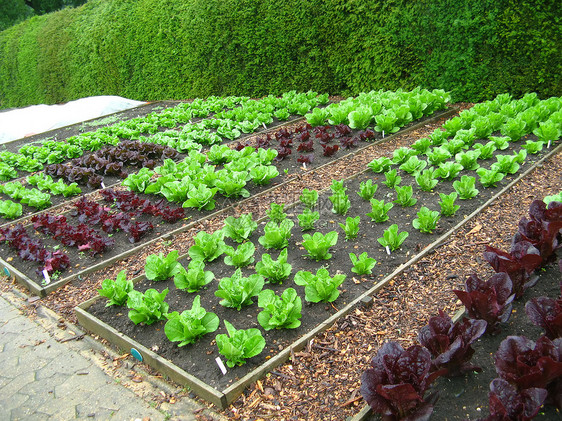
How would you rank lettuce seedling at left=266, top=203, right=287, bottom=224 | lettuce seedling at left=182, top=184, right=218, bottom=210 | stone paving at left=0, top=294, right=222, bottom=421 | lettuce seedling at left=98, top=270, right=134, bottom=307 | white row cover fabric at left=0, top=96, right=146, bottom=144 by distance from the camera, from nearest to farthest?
stone paving at left=0, top=294, right=222, bottom=421, lettuce seedling at left=98, top=270, right=134, bottom=307, lettuce seedling at left=266, top=203, right=287, bottom=224, lettuce seedling at left=182, top=184, right=218, bottom=210, white row cover fabric at left=0, top=96, right=146, bottom=144

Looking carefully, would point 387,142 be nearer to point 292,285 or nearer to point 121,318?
point 292,285

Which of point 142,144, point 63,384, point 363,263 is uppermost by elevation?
point 142,144

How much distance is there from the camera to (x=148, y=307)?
3.56 m

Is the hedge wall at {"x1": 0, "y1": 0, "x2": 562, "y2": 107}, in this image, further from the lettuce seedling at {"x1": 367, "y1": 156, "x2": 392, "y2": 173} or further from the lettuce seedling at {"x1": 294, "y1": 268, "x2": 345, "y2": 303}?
the lettuce seedling at {"x1": 294, "y1": 268, "x2": 345, "y2": 303}

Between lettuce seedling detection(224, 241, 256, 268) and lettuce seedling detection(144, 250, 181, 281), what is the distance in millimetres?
508

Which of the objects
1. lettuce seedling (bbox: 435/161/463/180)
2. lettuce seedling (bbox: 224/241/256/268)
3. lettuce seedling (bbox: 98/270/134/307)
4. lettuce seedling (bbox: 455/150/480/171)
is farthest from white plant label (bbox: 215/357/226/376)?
lettuce seedling (bbox: 455/150/480/171)

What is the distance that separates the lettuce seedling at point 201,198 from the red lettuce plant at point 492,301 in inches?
141

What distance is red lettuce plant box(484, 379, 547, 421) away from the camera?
205 cm

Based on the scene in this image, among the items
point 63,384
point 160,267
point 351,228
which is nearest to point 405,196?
point 351,228

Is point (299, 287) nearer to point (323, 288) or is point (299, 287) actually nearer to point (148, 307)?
point (323, 288)

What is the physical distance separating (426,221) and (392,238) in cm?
48

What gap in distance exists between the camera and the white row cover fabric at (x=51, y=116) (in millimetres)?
13047

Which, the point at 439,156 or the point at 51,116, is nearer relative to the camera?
the point at 439,156

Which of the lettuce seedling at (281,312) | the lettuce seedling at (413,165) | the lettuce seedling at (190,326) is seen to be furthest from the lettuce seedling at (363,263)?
the lettuce seedling at (413,165)
